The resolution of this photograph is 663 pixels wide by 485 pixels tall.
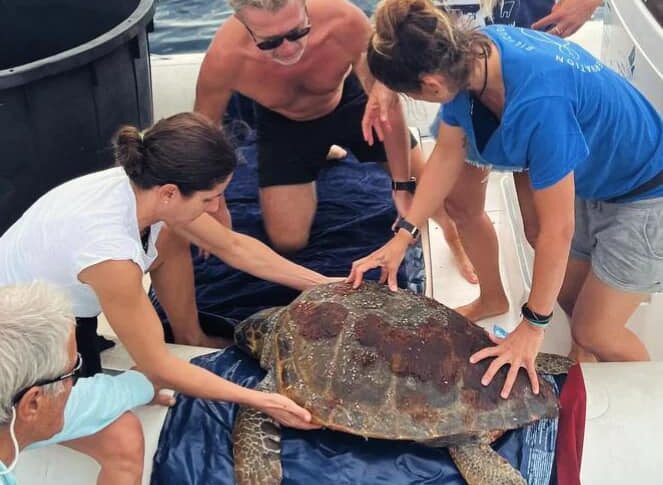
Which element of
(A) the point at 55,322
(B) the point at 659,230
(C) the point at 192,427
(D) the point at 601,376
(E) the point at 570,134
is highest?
(E) the point at 570,134

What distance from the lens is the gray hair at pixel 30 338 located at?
1185 mm

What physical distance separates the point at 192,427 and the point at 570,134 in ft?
3.64

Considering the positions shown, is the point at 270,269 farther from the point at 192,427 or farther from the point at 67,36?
the point at 67,36

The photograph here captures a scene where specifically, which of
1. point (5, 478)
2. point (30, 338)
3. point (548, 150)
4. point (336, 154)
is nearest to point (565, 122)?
point (548, 150)

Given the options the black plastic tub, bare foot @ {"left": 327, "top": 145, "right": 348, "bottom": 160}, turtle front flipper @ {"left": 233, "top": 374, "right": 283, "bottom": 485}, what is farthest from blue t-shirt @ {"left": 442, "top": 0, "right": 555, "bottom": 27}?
turtle front flipper @ {"left": 233, "top": 374, "right": 283, "bottom": 485}

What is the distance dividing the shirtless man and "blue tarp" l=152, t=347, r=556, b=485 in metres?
0.96

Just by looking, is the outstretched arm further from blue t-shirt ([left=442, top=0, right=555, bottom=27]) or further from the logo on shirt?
blue t-shirt ([left=442, top=0, right=555, bottom=27])

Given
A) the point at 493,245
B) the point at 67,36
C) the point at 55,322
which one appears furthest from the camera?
the point at 67,36

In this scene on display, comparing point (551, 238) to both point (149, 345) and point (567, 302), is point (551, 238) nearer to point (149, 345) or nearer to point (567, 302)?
point (567, 302)

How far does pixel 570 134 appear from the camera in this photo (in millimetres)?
1552

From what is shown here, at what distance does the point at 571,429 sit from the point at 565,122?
0.72m

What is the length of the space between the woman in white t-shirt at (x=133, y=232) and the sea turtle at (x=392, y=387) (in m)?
0.09

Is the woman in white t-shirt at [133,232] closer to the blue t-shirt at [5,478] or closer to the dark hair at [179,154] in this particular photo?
the dark hair at [179,154]

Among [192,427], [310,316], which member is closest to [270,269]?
[310,316]
